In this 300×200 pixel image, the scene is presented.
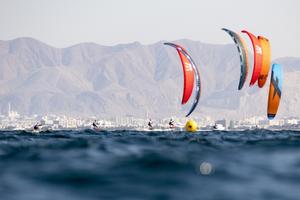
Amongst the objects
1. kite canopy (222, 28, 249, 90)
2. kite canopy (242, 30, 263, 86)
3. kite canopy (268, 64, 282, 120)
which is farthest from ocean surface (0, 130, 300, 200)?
kite canopy (268, 64, 282, 120)

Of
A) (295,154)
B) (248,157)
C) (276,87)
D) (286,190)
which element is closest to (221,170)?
(286,190)

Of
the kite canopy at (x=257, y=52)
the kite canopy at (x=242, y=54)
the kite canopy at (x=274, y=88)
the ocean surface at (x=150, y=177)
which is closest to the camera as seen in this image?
the ocean surface at (x=150, y=177)

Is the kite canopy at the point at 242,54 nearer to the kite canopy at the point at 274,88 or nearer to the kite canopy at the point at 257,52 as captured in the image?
→ the kite canopy at the point at 257,52

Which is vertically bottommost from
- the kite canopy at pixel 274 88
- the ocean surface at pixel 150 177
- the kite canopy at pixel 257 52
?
the ocean surface at pixel 150 177

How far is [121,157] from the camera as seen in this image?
74.3 feet

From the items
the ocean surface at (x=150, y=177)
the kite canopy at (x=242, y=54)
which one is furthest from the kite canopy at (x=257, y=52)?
the ocean surface at (x=150, y=177)

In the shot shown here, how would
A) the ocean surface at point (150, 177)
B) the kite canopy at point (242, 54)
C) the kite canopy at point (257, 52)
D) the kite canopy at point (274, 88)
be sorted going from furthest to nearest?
the kite canopy at point (242, 54), the kite canopy at point (274, 88), the kite canopy at point (257, 52), the ocean surface at point (150, 177)

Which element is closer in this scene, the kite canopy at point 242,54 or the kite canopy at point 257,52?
the kite canopy at point 257,52

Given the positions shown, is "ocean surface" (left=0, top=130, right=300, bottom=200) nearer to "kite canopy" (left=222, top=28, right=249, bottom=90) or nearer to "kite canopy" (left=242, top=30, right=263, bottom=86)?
"kite canopy" (left=242, top=30, right=263, bottom=86)

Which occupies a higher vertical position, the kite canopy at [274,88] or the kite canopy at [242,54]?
the kite canopy at [242,54]

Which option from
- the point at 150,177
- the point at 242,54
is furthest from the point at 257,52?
the point at 150,177

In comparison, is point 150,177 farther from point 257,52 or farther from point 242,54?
point 242,54

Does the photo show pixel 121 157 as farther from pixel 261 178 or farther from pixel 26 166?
pixel 261 178

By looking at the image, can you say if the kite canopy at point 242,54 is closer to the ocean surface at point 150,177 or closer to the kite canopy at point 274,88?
the kite canopy at point 274,88
